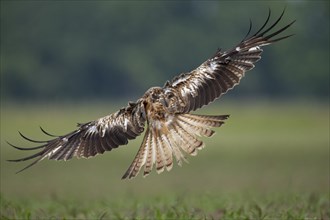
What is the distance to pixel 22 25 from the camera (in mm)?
65188

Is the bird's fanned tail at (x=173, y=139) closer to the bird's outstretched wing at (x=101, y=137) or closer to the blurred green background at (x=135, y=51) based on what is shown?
the bird's outstretched wing at (x=101, y=137)

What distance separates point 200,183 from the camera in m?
14.9

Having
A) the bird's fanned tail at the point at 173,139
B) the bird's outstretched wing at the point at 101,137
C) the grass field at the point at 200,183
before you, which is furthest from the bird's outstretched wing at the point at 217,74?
the grass field at the point at 200,183

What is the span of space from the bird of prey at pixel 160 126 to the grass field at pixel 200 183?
0.60m

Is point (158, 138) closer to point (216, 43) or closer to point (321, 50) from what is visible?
point (216, 43)

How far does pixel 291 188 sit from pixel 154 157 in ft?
13.0

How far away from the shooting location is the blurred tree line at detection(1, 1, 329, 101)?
5975 centimetres

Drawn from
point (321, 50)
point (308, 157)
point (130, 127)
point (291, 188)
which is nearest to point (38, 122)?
point (308, 157)

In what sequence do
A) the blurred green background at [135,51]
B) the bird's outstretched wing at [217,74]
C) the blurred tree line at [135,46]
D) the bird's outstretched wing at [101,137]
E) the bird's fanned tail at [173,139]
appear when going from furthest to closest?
the blurred tree line at [135,46] < the blurred green background at [135,51] < the bird's outstretched wing at [217,74] < the bird's outstretched wing at [101,137] < the bird's fanned tail at [173,139]

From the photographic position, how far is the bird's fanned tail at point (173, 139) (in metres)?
8.89

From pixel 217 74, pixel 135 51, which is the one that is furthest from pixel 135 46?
pixel 217 74

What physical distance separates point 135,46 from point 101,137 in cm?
5217

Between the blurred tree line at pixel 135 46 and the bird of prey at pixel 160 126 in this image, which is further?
the blurred tree line at pixel 135 46

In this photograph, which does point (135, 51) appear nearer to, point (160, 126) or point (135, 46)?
point (135, 46)
